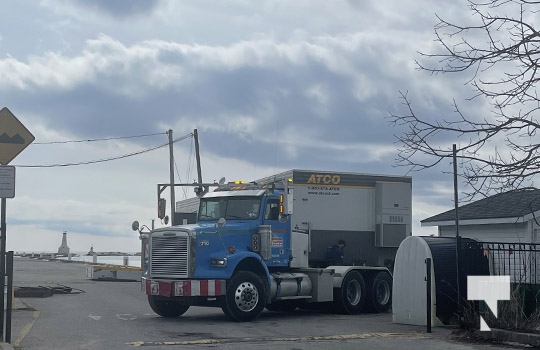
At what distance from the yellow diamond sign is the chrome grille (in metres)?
5.17

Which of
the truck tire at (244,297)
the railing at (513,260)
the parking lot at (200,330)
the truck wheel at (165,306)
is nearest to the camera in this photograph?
the parking lot at (200,330)

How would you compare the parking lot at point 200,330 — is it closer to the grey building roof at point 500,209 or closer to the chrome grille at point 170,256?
the chrome grille at point 170,256

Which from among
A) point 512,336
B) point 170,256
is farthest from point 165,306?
point 512,336

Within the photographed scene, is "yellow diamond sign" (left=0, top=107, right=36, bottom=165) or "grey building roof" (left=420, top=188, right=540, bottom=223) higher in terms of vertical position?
"yellow diamond sign" (left=0, top=107, right=36, bottom=165)

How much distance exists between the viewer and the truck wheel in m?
18.5

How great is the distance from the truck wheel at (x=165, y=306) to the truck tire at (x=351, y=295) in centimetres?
397

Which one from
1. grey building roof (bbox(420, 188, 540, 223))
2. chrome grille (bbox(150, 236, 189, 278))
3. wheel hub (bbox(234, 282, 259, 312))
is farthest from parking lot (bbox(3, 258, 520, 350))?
grey building roof (bbox(420, 188, 540, 223))

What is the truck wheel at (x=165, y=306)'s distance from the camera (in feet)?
60.6

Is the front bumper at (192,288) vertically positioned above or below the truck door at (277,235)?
below

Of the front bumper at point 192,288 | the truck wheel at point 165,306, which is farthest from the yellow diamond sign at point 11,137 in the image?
the truck wheel at point 165,306

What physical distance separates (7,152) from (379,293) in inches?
441

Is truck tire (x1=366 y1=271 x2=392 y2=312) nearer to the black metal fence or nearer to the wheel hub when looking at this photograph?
the wheel hub

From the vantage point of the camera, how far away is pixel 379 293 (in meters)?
21.1

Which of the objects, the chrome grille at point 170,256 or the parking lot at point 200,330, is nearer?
the parking lot at point 200,330
